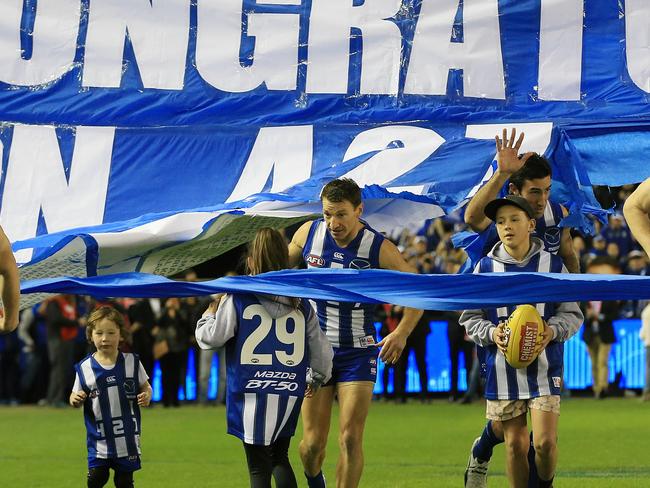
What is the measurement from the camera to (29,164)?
8.91 metres

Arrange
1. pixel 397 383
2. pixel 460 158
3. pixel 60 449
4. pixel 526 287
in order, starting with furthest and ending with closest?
pixel 397 383
pixel 60 449
pixel 460 158
pixel 526 287

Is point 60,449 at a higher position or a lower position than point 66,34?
lower

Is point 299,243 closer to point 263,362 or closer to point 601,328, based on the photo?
point 263,362

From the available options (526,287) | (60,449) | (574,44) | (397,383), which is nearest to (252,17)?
(574,44)

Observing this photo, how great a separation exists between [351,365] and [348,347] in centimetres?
12

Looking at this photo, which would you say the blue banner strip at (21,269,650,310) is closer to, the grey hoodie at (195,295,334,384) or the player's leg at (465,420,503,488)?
the grey hoodie at (195,295,334,384)

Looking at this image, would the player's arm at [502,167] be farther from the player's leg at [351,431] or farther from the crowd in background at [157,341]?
the crowd in background at [157,341]

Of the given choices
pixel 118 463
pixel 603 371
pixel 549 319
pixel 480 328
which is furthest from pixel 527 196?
pixel 603 371

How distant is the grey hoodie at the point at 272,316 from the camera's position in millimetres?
7848

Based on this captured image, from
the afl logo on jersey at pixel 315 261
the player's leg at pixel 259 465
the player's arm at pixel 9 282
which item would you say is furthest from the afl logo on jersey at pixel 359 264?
the player's arm at pixel 9 282

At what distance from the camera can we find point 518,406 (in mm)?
8727

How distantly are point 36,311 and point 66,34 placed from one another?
14.6 m

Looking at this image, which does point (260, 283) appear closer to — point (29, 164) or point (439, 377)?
point (29, 164)

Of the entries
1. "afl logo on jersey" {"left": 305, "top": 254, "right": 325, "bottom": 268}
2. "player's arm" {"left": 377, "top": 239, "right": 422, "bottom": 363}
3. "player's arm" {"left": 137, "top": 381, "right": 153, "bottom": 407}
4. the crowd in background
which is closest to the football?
"player's arm" {"left": 377, "top": 239, "right": 422, "bottom": 363}
